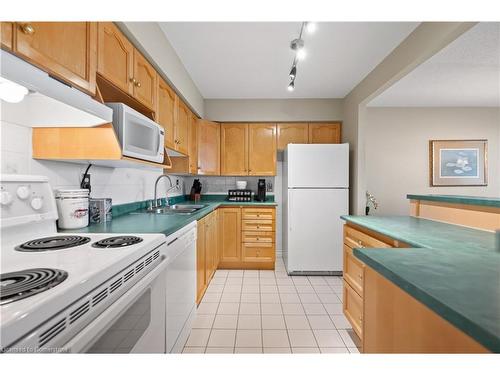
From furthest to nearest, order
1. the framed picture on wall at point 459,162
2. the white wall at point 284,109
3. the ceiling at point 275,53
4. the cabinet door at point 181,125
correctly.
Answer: the white wall at point 284,109
the framed picture on wall at point 459,162
the cabinet door at point 181,125
the ceiling at point 275,53

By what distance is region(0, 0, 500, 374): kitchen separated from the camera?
76cm

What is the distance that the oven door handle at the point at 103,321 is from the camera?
0.66 metres

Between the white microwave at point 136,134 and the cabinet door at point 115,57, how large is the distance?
6.6 inches

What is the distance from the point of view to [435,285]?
65 cm

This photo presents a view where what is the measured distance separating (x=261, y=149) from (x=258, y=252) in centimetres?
149

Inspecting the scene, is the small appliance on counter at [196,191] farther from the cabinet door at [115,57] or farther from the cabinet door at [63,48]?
the cabinet door at [63,48]

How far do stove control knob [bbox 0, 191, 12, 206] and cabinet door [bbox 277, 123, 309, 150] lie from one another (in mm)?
3105

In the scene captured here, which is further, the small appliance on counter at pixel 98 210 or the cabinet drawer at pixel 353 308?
the cabinet drawer at pixel 353 308

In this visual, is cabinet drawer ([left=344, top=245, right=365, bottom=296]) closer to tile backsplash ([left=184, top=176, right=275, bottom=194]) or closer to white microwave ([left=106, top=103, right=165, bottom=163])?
white microwave ([left=106, top=103, right=165, bottom=163])

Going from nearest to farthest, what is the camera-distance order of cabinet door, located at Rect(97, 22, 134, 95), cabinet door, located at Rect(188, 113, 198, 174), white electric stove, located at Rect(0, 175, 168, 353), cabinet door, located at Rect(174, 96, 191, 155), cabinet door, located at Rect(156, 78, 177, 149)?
white electric stove, located at Rect(0, 175, 168, 353) < cabinet door, located at Rect(97, 22, 134, 95) < cabinet door, located at Rect(156, 78, 177, 149) < cabinet door, located at Rect(174, 96, 191, 155) < cabinet door, located at Rect(188, 113, 198, 174)

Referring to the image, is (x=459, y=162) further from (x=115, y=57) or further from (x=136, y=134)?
(x=115, y=57)

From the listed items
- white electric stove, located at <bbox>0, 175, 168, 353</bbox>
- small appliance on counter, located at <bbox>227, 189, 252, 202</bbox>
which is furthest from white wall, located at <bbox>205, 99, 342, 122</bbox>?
white electric stove, located at <bbox>0, 175, 168, 353</bbox>

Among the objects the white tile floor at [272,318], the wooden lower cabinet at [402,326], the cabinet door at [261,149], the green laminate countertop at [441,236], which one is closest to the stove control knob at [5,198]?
the white tile floor at [272,318]
